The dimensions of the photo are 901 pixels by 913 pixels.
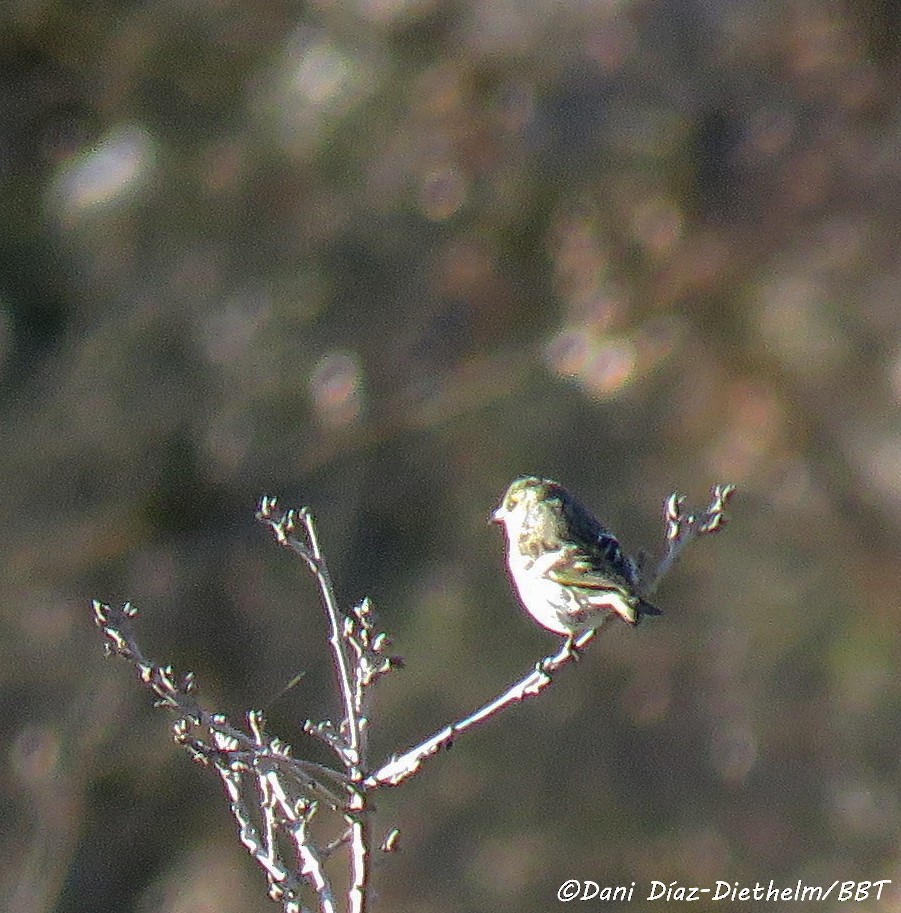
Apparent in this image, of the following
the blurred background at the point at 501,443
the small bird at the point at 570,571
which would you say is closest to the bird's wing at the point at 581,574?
the small bird at the point at 570,571

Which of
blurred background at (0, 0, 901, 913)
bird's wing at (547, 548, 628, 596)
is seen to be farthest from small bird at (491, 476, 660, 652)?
blurred background at (0, 0, 901, 913)

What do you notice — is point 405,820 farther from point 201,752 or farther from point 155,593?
point 201,752

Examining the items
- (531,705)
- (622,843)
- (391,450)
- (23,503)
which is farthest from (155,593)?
(622,843)

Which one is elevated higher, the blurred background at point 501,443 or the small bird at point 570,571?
the blurred background at point 501,443

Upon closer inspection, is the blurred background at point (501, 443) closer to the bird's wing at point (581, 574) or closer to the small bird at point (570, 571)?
the small bird at point (570, 571)

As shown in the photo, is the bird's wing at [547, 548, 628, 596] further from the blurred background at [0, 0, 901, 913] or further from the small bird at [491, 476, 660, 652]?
the blurred background at [0, 0, 901, 913]

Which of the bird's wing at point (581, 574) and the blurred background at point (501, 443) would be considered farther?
the blurred background at point (501, 443)
